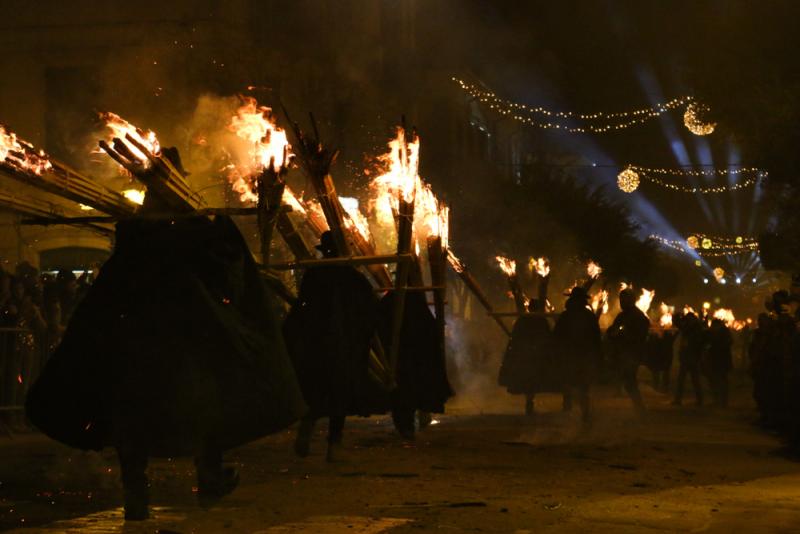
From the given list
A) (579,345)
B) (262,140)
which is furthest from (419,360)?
(579,345)

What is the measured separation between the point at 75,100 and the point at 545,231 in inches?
982

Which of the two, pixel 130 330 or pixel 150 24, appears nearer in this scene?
pixel 130 330

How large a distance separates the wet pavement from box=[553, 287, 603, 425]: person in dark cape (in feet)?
8.14

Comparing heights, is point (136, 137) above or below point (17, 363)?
above

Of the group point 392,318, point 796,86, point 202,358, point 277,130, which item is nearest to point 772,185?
point 796,86

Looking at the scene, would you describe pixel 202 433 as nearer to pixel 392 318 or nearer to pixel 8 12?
pixel 392 318

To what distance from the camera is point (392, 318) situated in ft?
40.2

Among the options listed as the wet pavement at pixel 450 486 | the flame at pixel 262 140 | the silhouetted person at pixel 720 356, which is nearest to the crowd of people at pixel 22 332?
the wet pavement at pixel 450 486

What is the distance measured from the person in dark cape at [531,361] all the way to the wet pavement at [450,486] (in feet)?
14.8

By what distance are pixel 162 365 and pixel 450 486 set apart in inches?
118

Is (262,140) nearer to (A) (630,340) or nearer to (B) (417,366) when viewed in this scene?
(B) (417,366)

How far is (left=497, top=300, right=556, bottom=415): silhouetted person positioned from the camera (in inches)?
746

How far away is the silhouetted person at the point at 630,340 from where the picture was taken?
18844 mm

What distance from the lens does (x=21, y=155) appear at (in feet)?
23.2
